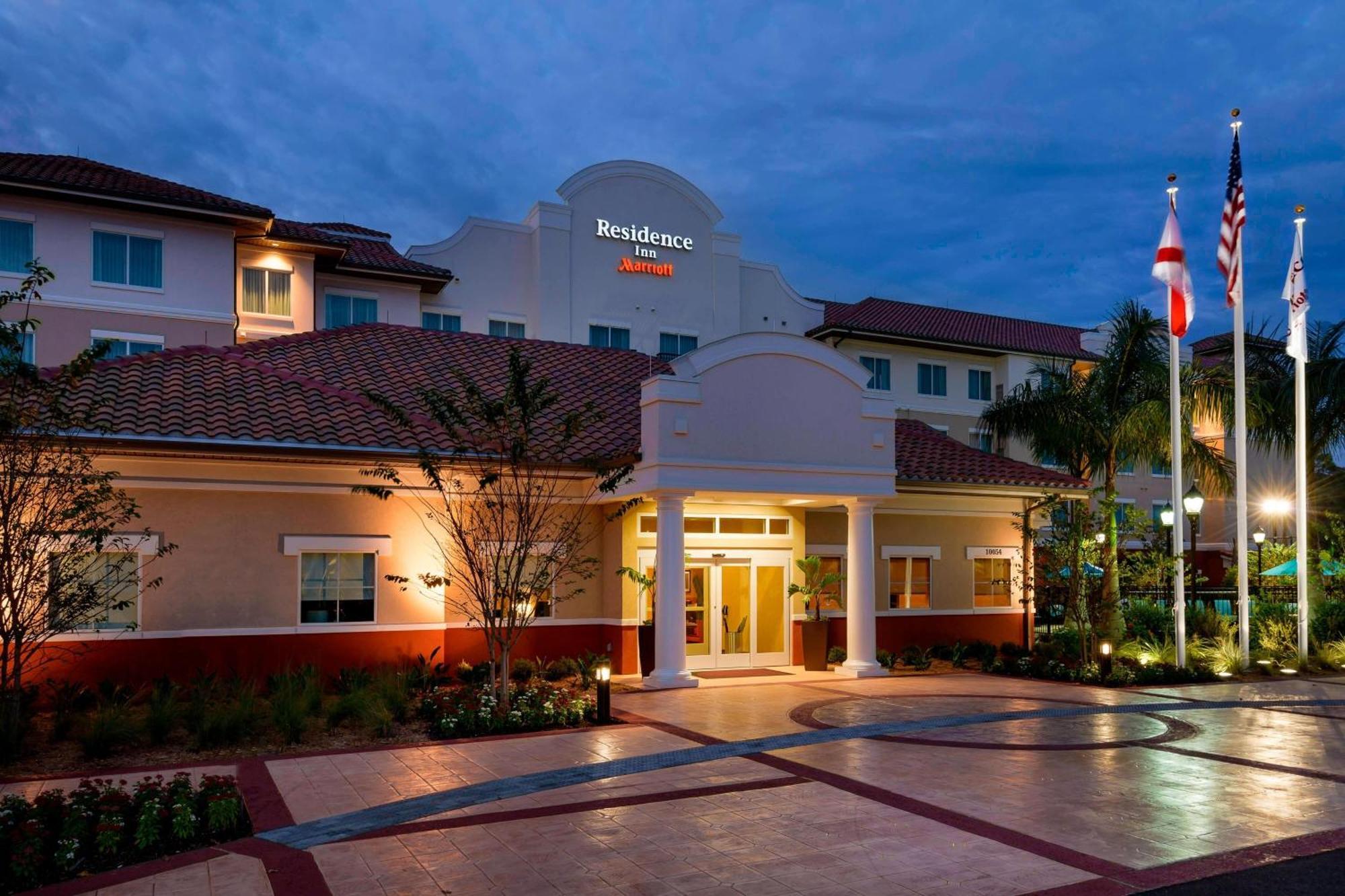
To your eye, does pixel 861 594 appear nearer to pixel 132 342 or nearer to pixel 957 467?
pixel 957 467

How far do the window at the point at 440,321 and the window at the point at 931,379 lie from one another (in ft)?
65.1

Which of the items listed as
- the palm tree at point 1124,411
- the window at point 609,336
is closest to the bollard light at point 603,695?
the palm tree at point 1124,411

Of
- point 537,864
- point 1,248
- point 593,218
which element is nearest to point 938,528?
point 537,864

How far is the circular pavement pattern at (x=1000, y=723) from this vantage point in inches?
523

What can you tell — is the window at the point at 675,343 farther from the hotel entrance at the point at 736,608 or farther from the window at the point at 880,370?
the hotel entrance at the point at 736,608

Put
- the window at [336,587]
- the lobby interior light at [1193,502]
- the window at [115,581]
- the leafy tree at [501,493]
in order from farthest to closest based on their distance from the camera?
the lobby interior light at [1193,502] → the window at [336,587] → the window at [115,581] → the leafy tree at [501,493]

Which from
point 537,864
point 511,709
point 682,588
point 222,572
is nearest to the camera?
point 537,864

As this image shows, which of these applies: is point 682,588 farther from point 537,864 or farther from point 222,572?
point 537,864

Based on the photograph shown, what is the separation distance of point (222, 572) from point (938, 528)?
14250 millimetres

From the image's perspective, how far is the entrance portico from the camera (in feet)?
58.0

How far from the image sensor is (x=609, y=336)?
1548 inches

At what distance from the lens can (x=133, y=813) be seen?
8812 mm

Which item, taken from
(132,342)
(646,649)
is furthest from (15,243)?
(646,649)

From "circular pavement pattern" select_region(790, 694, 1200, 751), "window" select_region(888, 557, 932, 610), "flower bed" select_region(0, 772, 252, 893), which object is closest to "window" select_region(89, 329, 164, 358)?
"window" select_region(888, 557, 932, 610)
